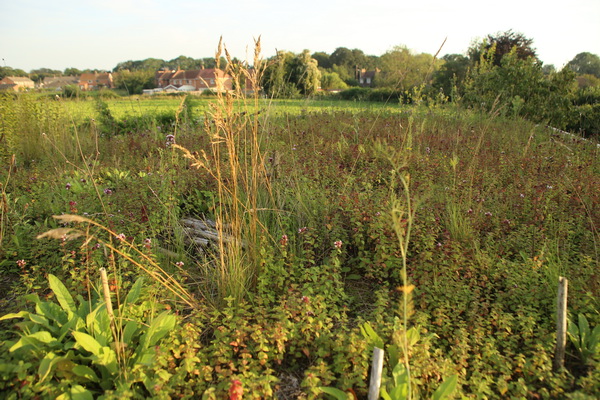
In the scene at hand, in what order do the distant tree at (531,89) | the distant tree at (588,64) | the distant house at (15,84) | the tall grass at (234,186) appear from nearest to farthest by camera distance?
the tall grass at (234,186) < the distant house at (15,84) < the distant tree at (531,89) < the distant tree at (588,64)

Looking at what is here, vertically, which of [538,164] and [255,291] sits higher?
[538,164]

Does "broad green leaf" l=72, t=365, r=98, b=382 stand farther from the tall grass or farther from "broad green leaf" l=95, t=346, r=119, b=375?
the tall grass

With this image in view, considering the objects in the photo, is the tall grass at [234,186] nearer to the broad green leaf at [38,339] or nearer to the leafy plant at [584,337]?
the broad green leaf at [38,339]

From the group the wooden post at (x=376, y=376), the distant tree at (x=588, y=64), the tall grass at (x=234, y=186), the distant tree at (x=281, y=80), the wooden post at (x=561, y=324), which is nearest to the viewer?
the wooden post at (x=376, y=376)

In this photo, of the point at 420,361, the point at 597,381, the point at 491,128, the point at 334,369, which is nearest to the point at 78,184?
the point at 334,369

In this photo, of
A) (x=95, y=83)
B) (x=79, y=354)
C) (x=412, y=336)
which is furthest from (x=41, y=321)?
(x=95, y=83)

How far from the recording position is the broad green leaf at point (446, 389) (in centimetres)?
163

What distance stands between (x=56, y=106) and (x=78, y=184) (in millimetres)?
3963

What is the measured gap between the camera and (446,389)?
1.65 metres

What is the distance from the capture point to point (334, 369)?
1888mm

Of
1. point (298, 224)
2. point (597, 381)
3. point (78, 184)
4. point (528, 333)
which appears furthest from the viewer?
point (78, 184)

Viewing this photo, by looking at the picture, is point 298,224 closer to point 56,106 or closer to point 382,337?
point 382,337

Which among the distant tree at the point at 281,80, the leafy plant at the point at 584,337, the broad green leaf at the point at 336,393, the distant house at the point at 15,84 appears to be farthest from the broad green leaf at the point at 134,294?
the distant house at the point at 15,84

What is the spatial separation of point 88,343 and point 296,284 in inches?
46.4
